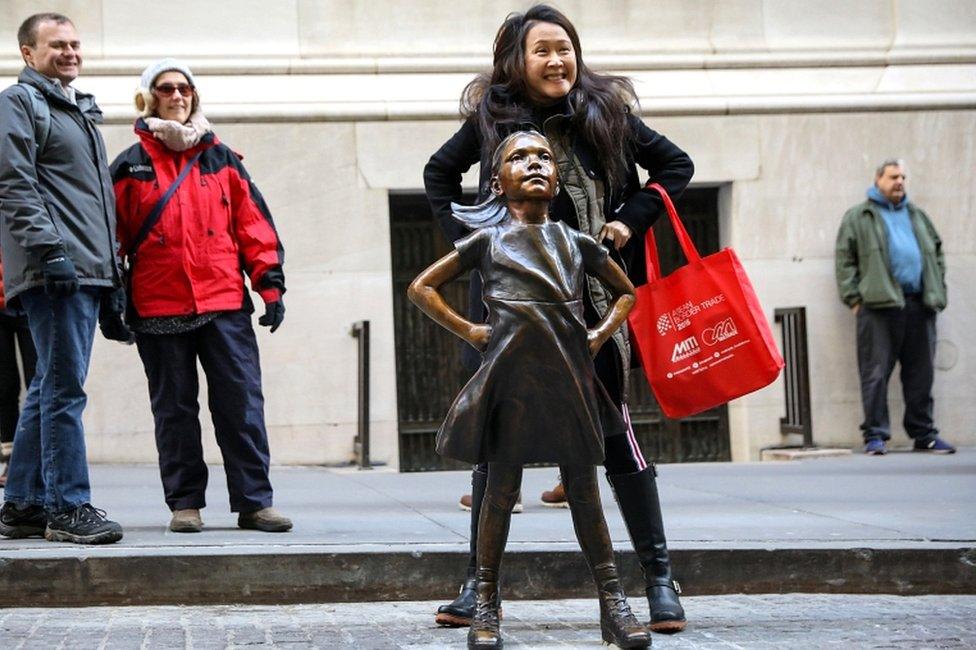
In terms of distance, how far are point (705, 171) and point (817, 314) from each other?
1.36 metres

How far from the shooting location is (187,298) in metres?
7.01

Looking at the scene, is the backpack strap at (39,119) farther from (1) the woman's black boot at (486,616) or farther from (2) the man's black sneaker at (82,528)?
(1) the woman's black boot at (486,616)

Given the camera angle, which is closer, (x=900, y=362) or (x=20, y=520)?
(x=20, y=520)

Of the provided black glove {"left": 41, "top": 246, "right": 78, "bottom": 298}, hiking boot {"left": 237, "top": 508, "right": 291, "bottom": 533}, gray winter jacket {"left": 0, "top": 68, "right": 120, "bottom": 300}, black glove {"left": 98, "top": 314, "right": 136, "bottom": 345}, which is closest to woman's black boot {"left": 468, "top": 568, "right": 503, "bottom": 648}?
hiking boot {"left": 237, "top": 508, "right": 291, "bottom": 533}

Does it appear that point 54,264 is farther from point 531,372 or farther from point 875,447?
point 875,447

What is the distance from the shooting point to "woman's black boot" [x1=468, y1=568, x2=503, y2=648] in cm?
501

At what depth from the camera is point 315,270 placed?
37.0 feet

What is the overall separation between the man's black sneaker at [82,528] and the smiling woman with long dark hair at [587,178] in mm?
1693

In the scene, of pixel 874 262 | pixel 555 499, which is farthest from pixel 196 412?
pixel 874 262

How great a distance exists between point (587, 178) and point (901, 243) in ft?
Result: 21.5

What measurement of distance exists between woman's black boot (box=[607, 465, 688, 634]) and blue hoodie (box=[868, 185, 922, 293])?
257 inches

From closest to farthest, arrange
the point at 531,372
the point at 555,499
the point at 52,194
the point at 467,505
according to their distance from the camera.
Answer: the point at 531,372 < the point at 52,194 < the point at 467,505 < the point at 555,499

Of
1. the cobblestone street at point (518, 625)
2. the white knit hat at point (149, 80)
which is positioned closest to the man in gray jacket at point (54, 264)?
the white knit hat at point (149, 80)

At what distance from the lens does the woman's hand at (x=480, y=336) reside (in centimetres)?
508
